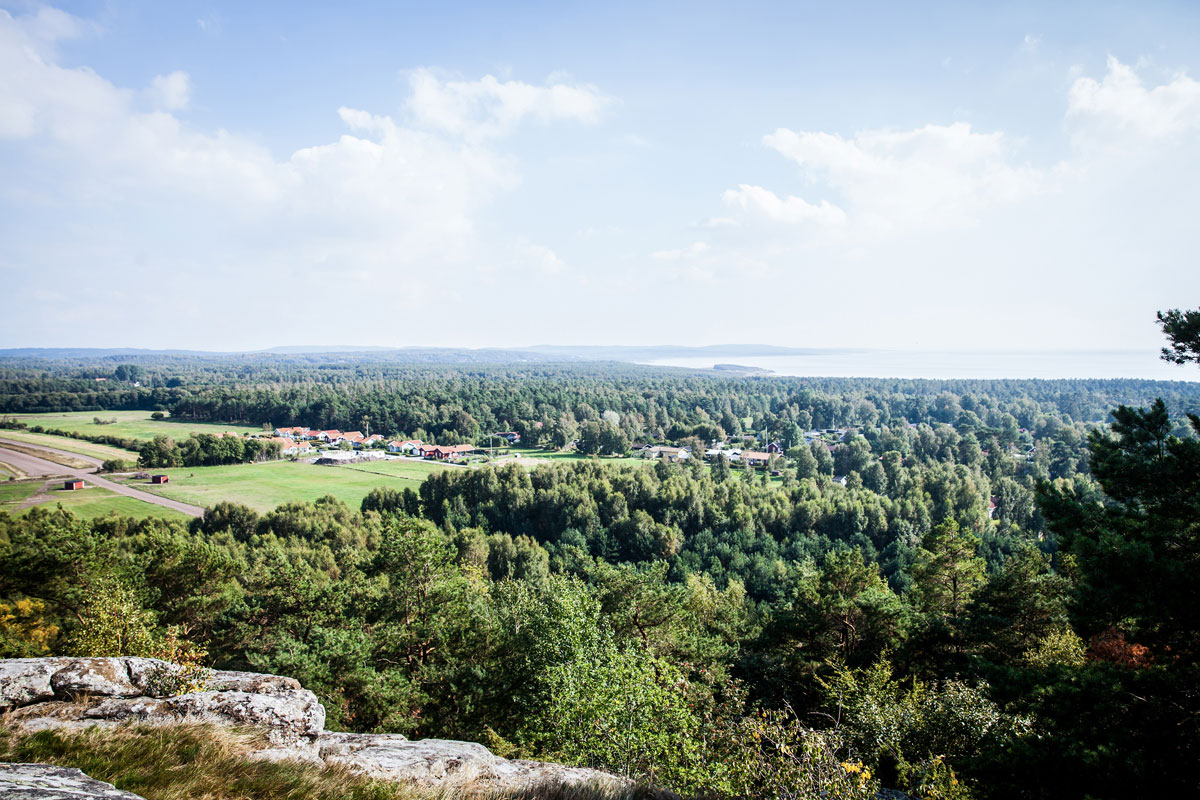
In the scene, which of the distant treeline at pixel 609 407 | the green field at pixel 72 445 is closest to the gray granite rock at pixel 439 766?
the green field at pixel 72 445

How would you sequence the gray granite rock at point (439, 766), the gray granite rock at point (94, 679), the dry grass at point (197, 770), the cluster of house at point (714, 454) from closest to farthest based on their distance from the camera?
the dry grass at point (197, 770) → the gray granite rock at point (439, 766) → the gray granite rock at point (94, 679) → the cluster of house at point (714, 454)

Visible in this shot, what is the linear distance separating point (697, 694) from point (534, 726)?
3.88m

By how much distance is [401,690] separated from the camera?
1453 cm

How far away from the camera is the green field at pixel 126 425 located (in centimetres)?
9062

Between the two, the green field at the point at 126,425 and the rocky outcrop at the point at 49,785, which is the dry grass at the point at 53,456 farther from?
the rocky outcrop at the point at 49,785

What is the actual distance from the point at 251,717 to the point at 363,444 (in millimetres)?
103882

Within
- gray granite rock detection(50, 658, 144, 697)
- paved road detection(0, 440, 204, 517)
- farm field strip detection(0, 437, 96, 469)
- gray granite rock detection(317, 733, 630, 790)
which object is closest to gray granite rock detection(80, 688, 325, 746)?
gray granite rock detection(50, 658, 144, 697)

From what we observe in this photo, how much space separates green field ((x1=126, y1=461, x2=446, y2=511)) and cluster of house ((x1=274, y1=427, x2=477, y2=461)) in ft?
28.3

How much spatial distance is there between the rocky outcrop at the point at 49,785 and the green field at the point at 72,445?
8384cm

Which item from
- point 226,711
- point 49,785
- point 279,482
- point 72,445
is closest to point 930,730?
point 226,711

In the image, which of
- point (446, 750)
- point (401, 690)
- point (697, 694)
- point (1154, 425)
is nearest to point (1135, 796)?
point (1154, 425)

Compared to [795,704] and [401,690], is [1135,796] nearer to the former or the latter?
[795,704]

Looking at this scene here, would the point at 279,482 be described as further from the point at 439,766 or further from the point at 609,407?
the point at 609,407

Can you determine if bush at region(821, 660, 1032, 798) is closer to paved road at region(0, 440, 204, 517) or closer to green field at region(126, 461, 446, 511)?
green field at region(126, 461, 446, 511)
